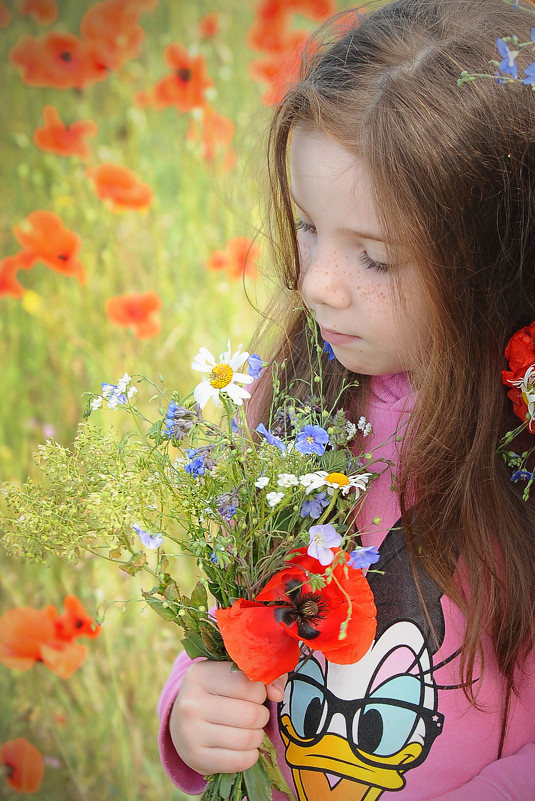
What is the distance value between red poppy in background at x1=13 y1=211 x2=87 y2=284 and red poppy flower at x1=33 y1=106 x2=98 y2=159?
18 centimetres

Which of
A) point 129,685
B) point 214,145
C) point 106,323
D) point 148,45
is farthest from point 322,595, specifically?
point 148,45

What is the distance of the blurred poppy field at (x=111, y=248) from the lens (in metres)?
1.56

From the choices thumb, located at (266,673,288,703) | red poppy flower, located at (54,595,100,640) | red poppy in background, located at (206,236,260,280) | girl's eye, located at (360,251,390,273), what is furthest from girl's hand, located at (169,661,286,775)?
red poppy in background, located at (206,236,260,280)

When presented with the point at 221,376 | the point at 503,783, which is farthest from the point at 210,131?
the point at 503,783

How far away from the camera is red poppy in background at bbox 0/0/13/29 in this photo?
6.09 ft

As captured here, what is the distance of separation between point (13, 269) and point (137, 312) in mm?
233

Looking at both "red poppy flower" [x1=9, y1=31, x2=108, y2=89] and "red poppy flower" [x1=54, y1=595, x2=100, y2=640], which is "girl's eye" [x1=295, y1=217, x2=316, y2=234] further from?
"red poppy flower" [x1=9, y1=31, x2=108, y2=89]

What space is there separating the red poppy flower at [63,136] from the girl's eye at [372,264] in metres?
1.09

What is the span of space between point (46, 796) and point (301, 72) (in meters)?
1.27

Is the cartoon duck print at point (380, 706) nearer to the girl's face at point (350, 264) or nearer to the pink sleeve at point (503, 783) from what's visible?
the pink sleeve at point (503, 783)

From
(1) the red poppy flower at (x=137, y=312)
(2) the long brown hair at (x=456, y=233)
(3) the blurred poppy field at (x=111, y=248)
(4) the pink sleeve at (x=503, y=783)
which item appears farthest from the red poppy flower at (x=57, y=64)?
(4) the pink sleeve at (x=503, y=783)

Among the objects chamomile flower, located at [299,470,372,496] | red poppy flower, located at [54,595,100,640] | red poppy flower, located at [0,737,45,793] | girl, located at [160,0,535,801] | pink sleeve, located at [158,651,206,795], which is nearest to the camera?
chamomile flower, located at [299,470,372,496]

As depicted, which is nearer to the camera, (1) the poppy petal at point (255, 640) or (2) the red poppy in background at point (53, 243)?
(1) the poppy petal at point (255, 640)

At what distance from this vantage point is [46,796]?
1.52 m
